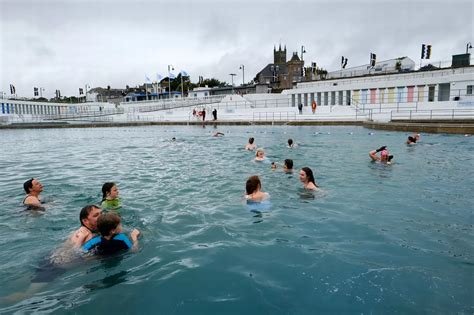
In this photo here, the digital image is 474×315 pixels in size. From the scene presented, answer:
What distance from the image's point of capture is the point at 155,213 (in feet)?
22.3

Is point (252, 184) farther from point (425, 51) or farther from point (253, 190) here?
point (425, 51)

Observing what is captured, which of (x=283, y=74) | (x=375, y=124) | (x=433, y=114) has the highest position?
(x=283, y=74)

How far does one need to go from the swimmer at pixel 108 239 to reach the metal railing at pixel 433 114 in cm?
2830

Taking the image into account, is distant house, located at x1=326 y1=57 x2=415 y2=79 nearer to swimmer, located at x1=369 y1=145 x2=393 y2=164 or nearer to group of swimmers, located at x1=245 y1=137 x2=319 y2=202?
swimmer, located at x1=369 y1=145 x2=393 y2=164

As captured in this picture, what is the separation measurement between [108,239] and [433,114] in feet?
108

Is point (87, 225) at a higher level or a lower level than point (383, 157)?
lower

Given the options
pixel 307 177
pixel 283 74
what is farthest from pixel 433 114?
pixel 283 74

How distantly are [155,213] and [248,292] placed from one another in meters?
3.46

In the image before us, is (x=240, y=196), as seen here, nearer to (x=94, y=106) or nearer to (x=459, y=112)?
(x=459, y=112)

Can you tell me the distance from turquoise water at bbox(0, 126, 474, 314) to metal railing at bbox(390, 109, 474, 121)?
20.0m

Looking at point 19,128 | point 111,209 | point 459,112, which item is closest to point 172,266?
point 111,209

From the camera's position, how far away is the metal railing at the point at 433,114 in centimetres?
2741

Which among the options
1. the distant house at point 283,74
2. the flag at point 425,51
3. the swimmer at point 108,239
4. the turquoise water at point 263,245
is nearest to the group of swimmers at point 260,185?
the turquoise water at point 263,245

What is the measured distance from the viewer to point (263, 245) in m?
5.14
